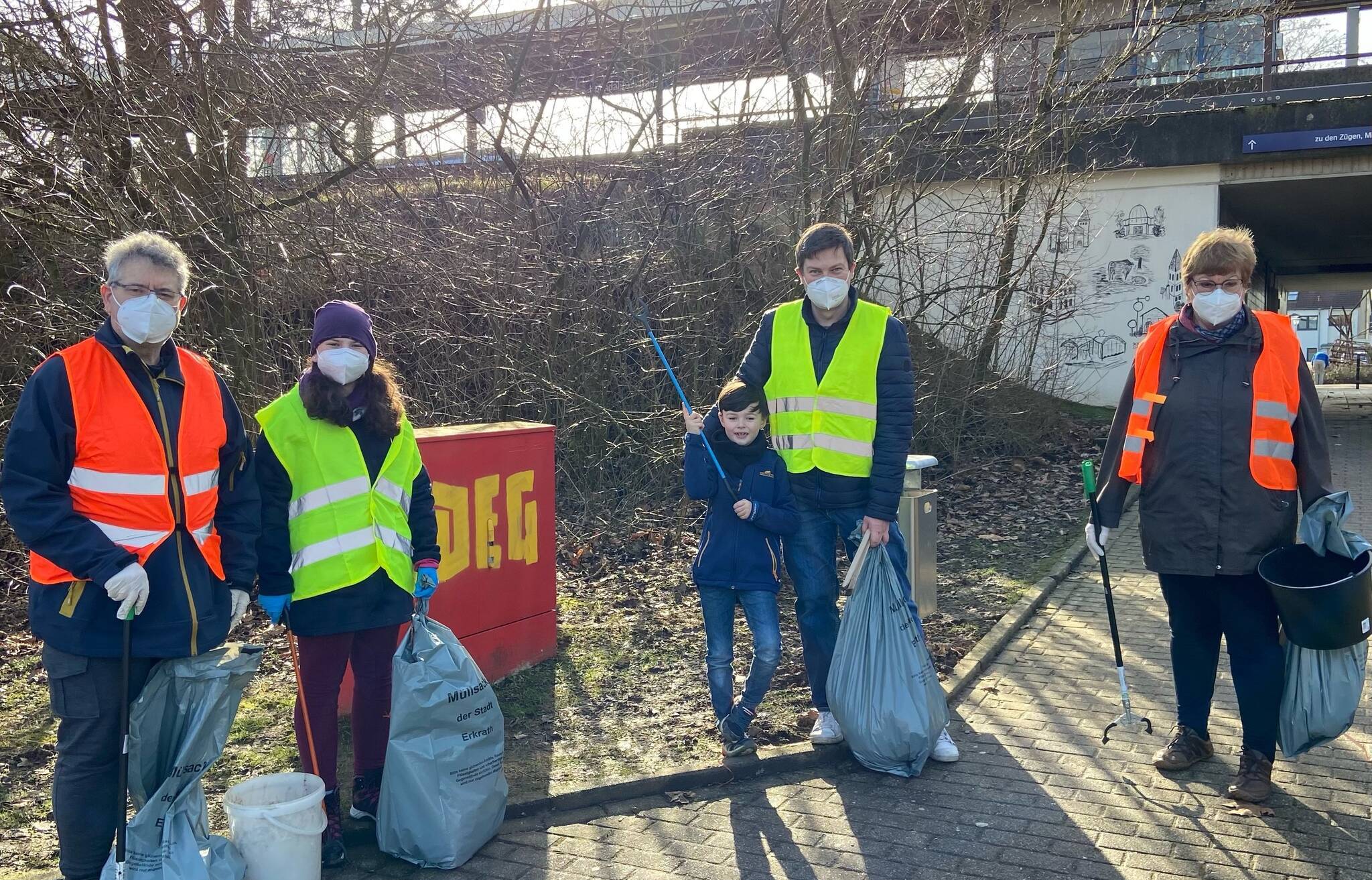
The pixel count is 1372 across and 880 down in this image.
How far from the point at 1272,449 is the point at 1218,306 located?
57 centimetres

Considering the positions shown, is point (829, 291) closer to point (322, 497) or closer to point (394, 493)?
point (394, 493)

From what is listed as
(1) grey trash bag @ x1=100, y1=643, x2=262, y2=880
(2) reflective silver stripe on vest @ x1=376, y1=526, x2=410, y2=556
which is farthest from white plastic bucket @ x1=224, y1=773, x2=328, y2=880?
(2) reflective silver stripe on vest @ x1=376, y1=526, x2=410, y2=556

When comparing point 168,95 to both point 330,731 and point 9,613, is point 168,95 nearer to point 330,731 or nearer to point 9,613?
point 9,613

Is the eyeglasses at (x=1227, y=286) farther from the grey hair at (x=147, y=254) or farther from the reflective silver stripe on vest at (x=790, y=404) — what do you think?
the grey hair at (x=147, y=254)

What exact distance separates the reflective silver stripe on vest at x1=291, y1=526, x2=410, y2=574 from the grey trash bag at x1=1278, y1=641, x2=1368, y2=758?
336cm

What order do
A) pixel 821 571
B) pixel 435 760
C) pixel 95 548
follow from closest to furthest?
pixel 95 548 < pixel 435 760 < pixel 821 571

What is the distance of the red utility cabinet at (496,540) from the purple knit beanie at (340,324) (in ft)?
4.72

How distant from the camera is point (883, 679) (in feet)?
14.3

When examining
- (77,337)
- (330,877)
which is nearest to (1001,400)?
(77,337)

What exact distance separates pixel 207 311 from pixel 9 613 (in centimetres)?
232

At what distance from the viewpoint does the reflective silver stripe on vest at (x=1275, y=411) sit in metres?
4.05

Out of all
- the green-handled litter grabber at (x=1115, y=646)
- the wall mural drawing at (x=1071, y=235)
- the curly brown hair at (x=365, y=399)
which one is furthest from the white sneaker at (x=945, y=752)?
the wall mural drawing at (x=1071, y=235)

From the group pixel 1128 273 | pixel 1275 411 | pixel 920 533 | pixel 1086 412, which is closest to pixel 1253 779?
pixel 1275 411

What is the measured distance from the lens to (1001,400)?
13.0 meters
